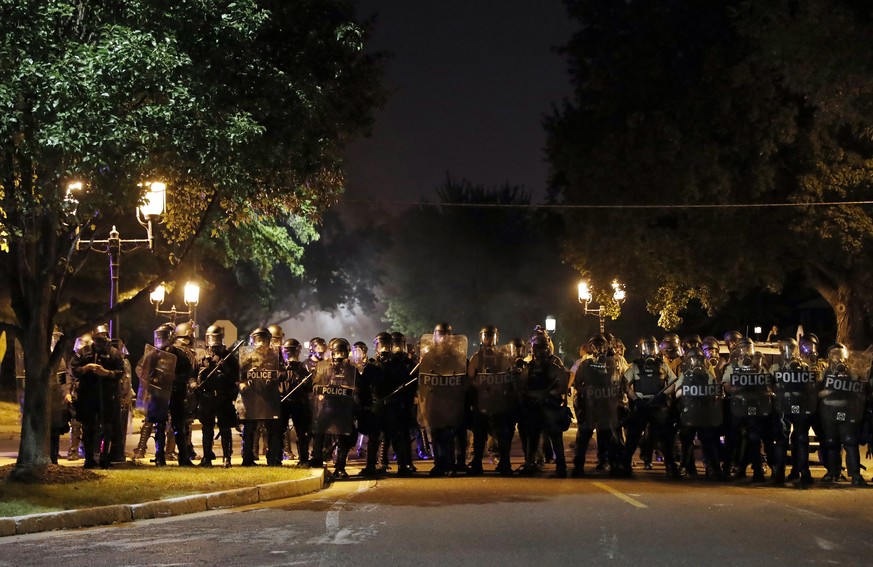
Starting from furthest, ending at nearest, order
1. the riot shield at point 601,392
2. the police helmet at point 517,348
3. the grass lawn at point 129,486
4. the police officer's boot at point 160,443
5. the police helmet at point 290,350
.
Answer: the police helmet at point 290,350 → the police helmet at point 517,348 → the police officer's boot at point 160,443 → the riot shield at point 601,392 → the grass lawn at point 129,486

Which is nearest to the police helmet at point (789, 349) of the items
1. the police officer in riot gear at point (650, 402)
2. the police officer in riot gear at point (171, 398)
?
the police officer in riot gear at point (650, 402)

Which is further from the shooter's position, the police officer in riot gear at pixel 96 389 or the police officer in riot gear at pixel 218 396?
the police officer in riot gear at pixel 218 396

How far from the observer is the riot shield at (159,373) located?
18.1 metres

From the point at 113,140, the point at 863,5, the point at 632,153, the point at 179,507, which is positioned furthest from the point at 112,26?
the point at 632,153

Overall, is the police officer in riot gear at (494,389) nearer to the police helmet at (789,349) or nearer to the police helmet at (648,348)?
the police helmet at (648,348)

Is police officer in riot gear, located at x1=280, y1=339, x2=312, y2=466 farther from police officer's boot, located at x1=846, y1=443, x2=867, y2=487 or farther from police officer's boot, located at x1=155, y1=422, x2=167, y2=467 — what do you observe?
police officer's boot, located at x1=846, y1=443, x2=867, y2=487

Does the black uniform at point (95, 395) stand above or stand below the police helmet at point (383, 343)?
below

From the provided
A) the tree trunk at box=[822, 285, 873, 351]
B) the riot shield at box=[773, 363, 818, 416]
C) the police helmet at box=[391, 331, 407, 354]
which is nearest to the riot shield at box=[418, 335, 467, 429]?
the police helmet at box=[391, 331, 407, 354]

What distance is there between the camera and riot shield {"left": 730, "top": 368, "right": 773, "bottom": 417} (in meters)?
17.1

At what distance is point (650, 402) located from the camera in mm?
17812

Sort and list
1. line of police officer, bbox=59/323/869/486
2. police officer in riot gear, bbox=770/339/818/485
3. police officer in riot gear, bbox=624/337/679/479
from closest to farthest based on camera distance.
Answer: police officer in riot gear, bbox=770/339/818/485
line of police officer, bbox=59/323/869/486
police officer in riot gear, bbox=624/337/679/479

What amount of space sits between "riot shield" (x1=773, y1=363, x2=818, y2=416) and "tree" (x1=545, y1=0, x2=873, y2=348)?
48.6 feet

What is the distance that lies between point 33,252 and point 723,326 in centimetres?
3936

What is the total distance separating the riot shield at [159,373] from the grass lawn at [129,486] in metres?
1.15
